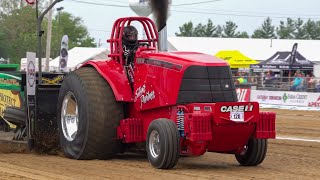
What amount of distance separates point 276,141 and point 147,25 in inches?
172

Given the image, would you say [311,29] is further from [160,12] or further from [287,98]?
[160,12]

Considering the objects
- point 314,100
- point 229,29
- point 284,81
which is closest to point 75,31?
point 229,29

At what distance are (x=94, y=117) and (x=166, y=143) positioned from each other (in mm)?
1498

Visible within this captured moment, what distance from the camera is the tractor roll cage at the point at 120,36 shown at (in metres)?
9.70

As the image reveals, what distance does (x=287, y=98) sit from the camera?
25.6 meters

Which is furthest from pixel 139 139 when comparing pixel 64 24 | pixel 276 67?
pixel 64 24

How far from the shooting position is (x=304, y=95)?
24.9 m

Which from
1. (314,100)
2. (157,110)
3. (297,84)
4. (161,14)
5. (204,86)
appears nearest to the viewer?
(204,86)

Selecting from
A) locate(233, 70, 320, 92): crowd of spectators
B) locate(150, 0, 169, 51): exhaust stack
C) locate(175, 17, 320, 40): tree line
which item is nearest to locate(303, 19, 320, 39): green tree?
locate(175, 17, 320, 40): tree line

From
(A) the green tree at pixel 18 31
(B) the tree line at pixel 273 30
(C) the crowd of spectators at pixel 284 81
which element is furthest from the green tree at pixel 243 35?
(C) the crowd of spectators at pixel 284 81

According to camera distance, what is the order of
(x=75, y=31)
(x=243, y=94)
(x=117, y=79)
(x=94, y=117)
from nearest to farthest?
1. (x=94, y=117)
2. (x=117, y=79)
3. (x=243, y=94)
4. (x=75, y=31)

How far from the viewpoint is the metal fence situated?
25703 mm

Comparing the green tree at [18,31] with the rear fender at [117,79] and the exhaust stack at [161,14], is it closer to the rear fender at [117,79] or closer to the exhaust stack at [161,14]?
the exhaust stack at [161,14]

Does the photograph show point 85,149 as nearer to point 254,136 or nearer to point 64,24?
point 254,136
